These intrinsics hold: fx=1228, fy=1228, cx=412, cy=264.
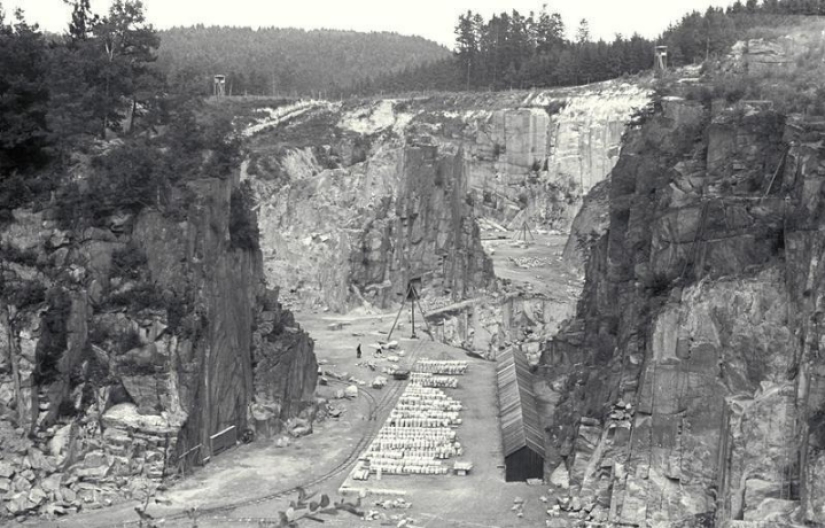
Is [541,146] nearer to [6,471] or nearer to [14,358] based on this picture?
[14,358]

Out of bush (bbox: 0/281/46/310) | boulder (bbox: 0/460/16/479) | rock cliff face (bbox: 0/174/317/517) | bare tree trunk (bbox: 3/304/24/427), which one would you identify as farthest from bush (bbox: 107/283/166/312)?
boulder (bbox: 0/460/16/479)

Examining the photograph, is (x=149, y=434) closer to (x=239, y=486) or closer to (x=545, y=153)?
(x=239, y=486)

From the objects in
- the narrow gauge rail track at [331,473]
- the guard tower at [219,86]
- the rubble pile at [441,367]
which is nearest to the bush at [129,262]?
the narrow gauge rail track at [331,473]

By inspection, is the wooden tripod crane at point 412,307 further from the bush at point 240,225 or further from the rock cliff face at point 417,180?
the bush at point 240,225

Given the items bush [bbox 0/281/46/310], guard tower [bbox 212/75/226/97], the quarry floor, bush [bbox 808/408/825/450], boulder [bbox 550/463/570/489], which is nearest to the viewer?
bush [bbox 808/408/825/450]

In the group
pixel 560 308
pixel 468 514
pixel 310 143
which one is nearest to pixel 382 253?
pixel 560 308

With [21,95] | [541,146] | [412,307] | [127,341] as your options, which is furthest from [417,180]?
[127,341]

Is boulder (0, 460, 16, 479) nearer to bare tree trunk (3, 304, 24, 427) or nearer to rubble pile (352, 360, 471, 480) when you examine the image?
bare tree trunk (3, 304, 24, 427)
